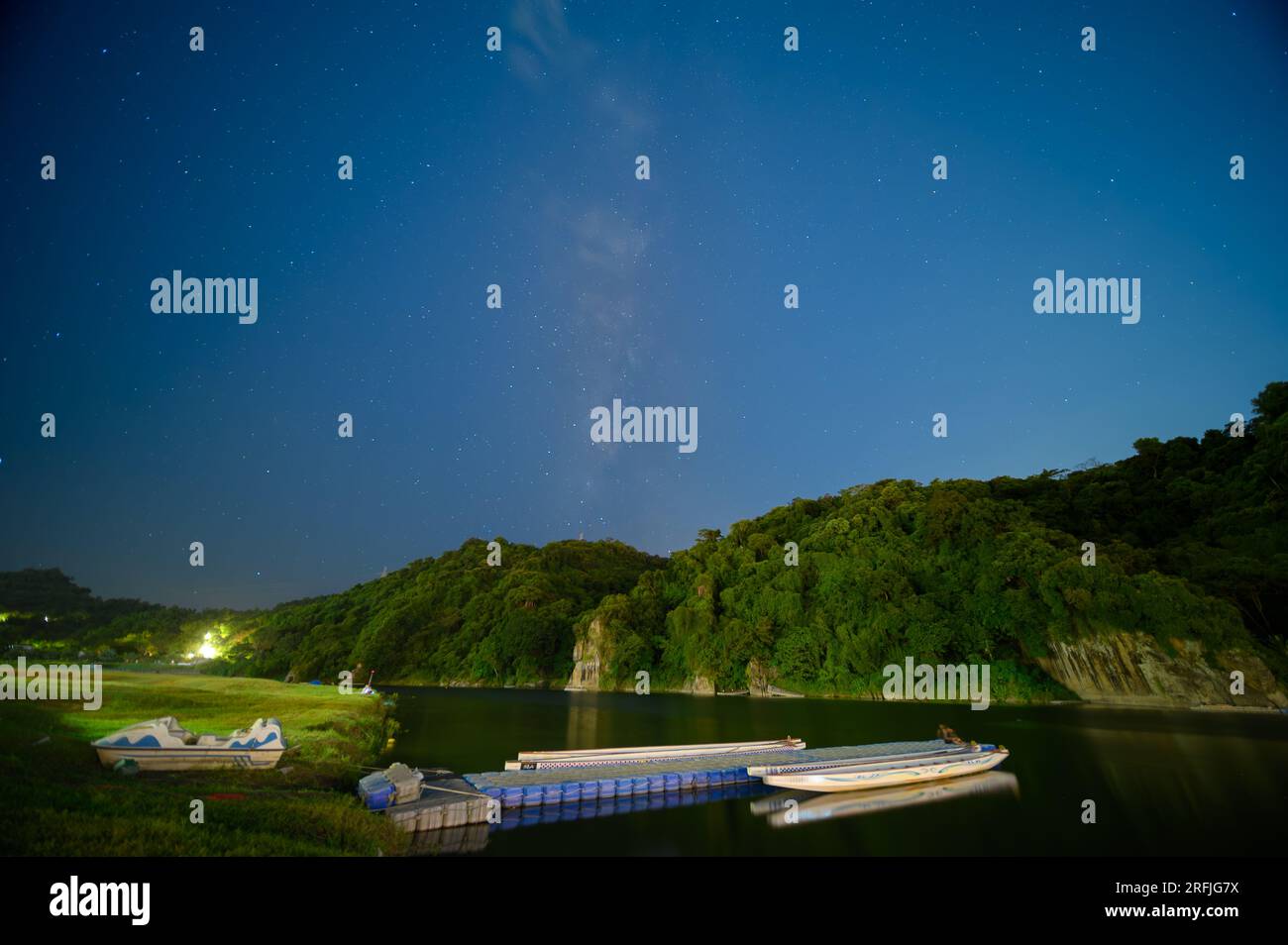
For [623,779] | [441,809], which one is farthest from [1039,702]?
[441,809]

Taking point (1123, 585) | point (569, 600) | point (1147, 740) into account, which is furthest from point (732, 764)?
point (569, 600)

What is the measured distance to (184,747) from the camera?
21016 mm

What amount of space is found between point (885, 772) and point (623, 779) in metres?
11.1

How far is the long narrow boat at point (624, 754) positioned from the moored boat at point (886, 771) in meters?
6.16

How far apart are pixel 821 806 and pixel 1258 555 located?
243 feet

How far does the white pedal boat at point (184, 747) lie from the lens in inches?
776

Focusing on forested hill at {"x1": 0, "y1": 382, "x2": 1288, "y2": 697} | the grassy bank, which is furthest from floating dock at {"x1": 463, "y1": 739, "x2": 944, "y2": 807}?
forested hill at {"x1": 0, "y1": 382, "x2": 1288, "y2": 697}

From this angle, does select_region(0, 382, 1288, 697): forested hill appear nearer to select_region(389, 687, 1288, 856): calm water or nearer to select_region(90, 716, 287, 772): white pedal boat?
select_region(389, 687, 1288, 856): calm water

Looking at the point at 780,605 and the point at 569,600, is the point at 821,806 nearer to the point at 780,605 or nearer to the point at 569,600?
the point at 780,605

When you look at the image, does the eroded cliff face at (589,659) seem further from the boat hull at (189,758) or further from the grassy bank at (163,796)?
the boat hull at (189,758)

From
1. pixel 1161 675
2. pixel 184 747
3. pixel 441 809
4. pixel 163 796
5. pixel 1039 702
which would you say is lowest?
pixel 1039 702

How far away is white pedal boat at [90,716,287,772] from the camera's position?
1972 centimetres

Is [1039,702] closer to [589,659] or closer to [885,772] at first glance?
[885,772]

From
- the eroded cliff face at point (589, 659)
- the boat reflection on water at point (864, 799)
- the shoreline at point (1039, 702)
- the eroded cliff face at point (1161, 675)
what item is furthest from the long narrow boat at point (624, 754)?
the eroded cliff face at point (589, 659)
